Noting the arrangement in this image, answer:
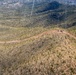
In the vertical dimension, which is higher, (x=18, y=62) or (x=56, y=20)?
(x=18, y=62)

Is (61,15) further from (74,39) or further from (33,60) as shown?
(33,60)

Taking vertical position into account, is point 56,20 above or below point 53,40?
below

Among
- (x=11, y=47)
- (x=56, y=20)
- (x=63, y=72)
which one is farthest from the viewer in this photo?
(x=56, y=20)

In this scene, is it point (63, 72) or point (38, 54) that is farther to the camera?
point (38, 54)

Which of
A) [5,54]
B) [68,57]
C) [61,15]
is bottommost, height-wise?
[61,15]

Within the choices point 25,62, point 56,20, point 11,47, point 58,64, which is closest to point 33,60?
point 25,62

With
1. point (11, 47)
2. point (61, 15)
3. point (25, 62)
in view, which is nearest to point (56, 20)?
point (61, 15)

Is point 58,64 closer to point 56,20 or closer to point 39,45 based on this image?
point 39,45

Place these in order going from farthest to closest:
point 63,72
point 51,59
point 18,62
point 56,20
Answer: point 56,20 < point 18,62 < point 51,59 < point 63,72

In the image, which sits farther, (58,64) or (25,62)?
(25,62)
